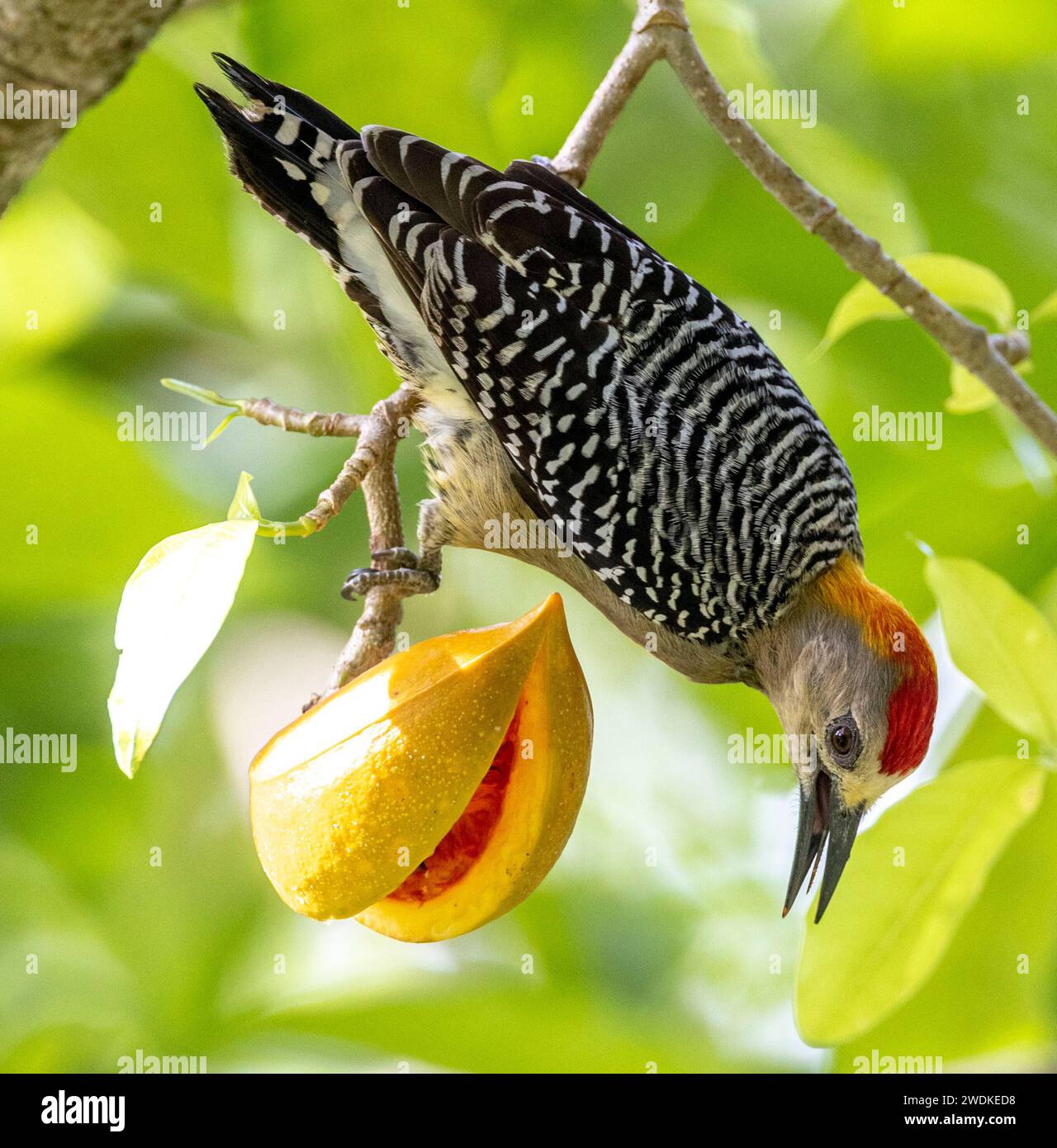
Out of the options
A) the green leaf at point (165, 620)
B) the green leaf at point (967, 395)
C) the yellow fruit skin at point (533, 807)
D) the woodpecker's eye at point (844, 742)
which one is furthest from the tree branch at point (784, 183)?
the green leaf at point (165, 620)

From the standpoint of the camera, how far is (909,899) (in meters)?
1.04

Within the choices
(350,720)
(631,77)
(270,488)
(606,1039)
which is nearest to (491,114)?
(631,77)

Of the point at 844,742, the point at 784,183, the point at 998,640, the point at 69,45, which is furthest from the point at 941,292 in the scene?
the point at 69,45

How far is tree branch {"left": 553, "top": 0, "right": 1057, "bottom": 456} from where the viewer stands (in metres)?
1.08

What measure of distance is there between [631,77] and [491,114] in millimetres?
A: 284

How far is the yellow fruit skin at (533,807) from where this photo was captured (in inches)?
31.9

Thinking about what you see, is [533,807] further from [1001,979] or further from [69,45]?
[1001,979]

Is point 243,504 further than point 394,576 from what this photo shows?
No

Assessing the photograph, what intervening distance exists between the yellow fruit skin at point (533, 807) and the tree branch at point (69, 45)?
464 millimetres

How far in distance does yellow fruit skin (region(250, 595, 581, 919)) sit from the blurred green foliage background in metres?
0.45

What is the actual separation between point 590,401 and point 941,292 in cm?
38

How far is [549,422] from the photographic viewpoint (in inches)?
45.9

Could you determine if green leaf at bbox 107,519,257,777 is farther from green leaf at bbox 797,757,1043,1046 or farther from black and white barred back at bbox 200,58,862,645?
green leaf at bbox 797,757,1043,1046

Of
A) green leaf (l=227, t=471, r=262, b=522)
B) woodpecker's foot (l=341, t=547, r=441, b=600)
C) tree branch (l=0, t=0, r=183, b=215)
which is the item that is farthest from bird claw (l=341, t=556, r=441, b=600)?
tree branch (l=0, t=0, r=183, b=215)
